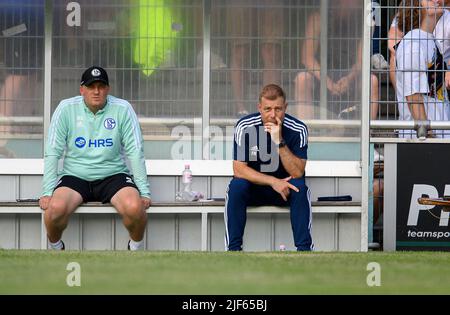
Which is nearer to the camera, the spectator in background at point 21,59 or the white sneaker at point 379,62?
the white sneaker at point 379,62

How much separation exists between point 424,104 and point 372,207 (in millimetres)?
1067

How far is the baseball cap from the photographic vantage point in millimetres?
10984

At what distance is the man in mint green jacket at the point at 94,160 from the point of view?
10859mm

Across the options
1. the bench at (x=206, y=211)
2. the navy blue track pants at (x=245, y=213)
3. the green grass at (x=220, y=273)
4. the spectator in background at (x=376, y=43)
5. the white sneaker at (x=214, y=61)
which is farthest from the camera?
the white sneaker at (x=214, y=61)

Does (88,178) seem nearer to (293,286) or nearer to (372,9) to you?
(372,9)

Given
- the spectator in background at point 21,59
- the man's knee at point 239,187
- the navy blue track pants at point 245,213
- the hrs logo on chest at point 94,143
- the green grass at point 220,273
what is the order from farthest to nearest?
the spectator in background at point 21,59 < the hrs logo on chest at point 94,143 < the man's knee at point 239,187 < the navy blue track pants at point 245,213 < the green grass at point 220,273

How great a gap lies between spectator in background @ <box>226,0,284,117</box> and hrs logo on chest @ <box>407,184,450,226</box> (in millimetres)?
1629

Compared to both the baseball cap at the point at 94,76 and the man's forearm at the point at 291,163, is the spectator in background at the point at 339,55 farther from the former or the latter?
the baseball cap at the point at 94,76

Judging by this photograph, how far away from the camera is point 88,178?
36.1 feet

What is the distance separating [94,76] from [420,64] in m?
2.92

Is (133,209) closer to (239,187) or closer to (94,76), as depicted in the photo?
(239,187)

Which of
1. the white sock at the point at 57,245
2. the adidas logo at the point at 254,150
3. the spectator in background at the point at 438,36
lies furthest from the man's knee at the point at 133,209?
the spectator in background at the point at 438,36

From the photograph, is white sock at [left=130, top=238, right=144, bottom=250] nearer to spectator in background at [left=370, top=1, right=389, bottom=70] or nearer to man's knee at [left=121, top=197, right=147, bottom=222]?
man's knee at [left=121, top=197, right=147, bottom=222]

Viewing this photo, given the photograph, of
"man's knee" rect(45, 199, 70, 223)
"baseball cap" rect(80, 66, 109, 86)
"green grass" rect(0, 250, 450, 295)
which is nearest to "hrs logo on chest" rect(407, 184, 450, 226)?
"green grass" rect(0, 250, 450, 295)
